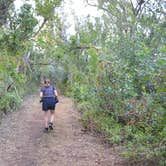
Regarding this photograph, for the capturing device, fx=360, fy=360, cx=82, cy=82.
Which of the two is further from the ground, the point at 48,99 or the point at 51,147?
the point at 48,99

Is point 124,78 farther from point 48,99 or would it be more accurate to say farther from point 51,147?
point 48,99

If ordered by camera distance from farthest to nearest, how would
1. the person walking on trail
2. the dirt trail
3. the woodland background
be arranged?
the person walking on trail, the dirt trail, the woodland background

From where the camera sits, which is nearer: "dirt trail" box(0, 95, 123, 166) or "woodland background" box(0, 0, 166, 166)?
"woodland background" box(0, 0, 166, 166)

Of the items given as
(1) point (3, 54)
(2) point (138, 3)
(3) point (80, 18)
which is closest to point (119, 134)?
(1) point (3, 54)

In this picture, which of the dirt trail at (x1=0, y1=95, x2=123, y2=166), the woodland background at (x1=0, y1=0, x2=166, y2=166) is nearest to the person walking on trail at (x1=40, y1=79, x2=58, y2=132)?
the dirt trail at (x1=0, y1=95, x2=123, y2=166)

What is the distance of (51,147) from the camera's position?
9.79 m

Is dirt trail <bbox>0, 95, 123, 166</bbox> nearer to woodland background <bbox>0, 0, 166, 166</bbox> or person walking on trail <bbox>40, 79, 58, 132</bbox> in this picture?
person walking on trail <bbox>40, 79, 58, 132</bbox>

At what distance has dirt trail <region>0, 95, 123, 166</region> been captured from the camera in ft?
27.5

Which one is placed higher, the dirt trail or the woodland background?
the woodland background

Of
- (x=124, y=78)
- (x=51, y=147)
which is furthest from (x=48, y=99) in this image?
(x=124, y=78)

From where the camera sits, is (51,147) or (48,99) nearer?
(51,147)

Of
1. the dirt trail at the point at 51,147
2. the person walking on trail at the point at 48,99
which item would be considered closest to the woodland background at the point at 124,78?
the dirt trail at the point at 51,147

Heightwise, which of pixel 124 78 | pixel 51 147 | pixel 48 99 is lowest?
pixel 51 147

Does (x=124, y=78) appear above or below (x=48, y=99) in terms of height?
above
